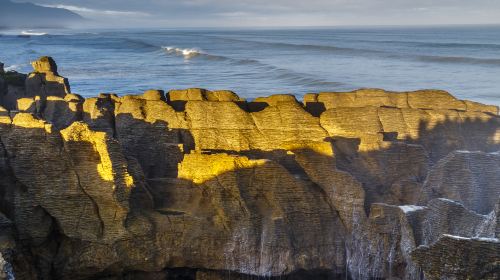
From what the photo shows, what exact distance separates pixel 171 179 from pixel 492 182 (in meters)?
7.40

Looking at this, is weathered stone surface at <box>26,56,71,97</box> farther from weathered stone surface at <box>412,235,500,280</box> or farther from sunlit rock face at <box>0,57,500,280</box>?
weathered stone surface at <box>412,235,500,280</box>

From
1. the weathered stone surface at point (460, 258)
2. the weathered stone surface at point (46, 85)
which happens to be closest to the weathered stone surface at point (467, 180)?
the weathered stone surface at point (460, 258)

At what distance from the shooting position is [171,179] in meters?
13.1

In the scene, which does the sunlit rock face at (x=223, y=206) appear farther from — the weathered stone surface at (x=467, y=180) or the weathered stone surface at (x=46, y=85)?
the weathered stone surface at (x=46, y=85)

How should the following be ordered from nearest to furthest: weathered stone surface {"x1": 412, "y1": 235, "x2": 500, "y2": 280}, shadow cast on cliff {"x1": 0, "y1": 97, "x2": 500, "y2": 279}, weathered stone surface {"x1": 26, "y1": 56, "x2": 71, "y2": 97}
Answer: weathered stone surface {"x1": 412, "y1": 235, "x2": 500, "y2": 280}, shadow cast on cliff {"x1": 0, "y1": 97, "x2": 500, "y2": 279}, weathered stone surface {"x1": 26, "y1": 56, "x2": 71, "y2": 97}

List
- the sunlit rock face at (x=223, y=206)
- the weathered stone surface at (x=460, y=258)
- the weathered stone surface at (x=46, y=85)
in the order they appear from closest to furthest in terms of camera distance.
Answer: the weathered stone surface at (x=460, y=258), the sunlit rock face at (x=223, y=206), the weathered stone surface at (x=46, y=85)

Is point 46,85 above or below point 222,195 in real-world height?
above

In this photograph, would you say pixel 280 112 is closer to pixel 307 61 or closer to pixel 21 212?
pixel 21 212

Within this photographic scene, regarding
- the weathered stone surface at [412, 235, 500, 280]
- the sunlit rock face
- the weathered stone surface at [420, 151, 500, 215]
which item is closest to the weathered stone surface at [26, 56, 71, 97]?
the sunlit rock face

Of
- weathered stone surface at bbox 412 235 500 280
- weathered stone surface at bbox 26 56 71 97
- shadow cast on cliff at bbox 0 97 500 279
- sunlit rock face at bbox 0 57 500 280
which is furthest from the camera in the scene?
weathered stone surface at bbox 26 56 71 97

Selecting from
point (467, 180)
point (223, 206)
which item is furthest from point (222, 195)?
point (467, 180)

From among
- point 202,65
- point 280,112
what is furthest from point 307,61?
point 280,112

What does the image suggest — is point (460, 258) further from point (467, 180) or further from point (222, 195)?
A: point (222, 195)

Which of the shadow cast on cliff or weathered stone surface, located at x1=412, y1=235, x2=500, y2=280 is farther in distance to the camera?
the shadow cast on cliff
